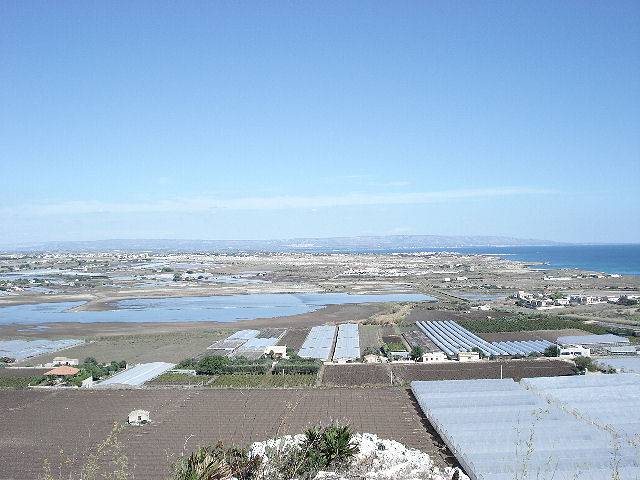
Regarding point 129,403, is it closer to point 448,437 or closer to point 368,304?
point 448,437

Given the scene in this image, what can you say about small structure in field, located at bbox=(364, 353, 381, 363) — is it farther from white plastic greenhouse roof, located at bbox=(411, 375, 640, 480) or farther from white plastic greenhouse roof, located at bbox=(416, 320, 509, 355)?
white plastic greenhouse roof, located at bbox=(411, 375, 640, 480)

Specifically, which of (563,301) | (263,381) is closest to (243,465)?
(263,381)

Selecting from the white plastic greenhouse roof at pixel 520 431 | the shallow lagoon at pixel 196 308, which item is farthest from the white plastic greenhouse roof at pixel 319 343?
the shallow lagoon at pixel 196 308

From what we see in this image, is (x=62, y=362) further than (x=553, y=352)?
Yes

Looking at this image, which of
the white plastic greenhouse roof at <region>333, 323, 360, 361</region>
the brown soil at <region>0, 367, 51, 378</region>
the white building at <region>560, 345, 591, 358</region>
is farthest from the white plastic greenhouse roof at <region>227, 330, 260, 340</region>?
the white building at <region>560, 345, 591, 358</region>

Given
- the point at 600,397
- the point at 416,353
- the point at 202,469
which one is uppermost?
the point at 202,469

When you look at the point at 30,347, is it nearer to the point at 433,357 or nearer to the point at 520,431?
the point at 433,357
